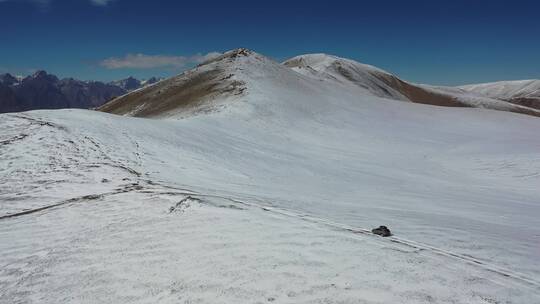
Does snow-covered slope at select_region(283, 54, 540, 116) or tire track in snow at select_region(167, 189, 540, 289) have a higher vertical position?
snow-covered slope at select_region(283, 54, 540, 116)

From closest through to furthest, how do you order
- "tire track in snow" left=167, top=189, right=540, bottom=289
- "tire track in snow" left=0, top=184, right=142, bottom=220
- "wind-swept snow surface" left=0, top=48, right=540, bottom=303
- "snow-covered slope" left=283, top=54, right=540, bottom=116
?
1. "wind-swept snow surface" left=0, top=48, right=540, bottom=303
2. "tire track in snow" left=167, top=189, right=540, bottom=289
3. "tire track in snow" left=0, top=184, right=142, bottom=220
4. "snow-covered slope" left=283, top=54, right=540, bottom=116

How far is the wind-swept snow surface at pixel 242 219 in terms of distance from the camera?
7.87 metres

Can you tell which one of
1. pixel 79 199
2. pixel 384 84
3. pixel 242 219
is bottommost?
pixel 79 199

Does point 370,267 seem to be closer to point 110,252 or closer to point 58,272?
point 110,252

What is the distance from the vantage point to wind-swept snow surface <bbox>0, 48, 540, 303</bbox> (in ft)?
25.8

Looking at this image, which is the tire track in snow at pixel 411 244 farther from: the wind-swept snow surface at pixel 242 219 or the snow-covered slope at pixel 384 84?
the snow-covered slope at pixel 384 84

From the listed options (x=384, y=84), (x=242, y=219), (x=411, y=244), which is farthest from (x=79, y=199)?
(x=384, y=84)

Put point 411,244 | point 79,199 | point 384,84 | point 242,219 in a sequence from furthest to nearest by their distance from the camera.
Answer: point 384,84 → point 79,199 → point 242,219 → point 411,244

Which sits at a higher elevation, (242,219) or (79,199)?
(242,219)

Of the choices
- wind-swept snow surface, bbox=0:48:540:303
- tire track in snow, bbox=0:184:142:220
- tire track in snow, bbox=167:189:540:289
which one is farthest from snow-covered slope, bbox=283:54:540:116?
tire track in snow, bbox=167:189:540:289

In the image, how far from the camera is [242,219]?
439 inches

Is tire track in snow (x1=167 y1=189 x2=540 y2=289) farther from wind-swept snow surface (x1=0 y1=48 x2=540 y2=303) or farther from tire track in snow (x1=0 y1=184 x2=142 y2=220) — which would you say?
tire track in snow (x1=0 y1=184 x2=142 y2=220)

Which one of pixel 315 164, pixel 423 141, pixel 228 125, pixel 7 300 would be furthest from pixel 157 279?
pixel 423 141

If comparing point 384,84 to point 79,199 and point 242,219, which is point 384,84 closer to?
point 79,199
